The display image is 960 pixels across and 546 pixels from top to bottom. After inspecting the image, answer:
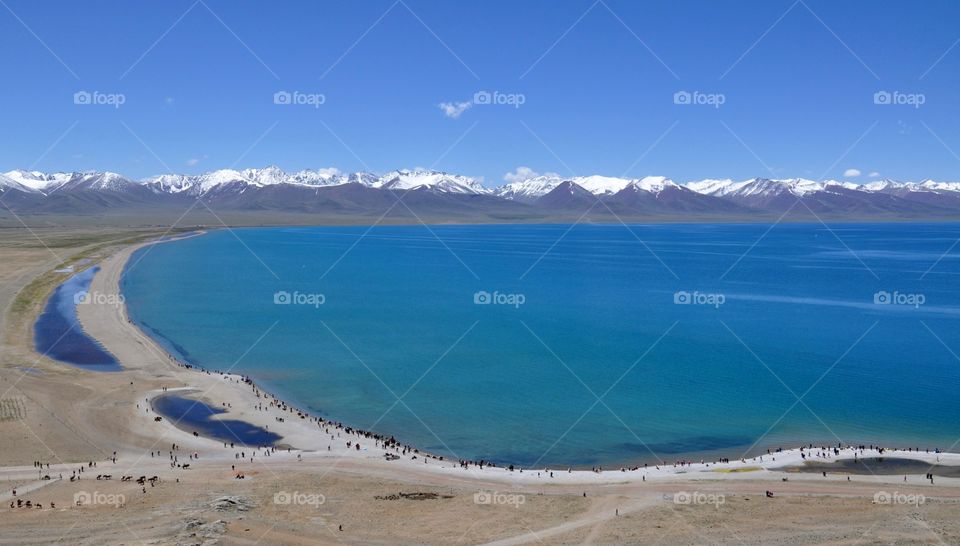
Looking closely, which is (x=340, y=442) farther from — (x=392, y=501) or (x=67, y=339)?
(x=67, y=339)

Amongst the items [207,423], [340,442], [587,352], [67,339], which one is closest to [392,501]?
[340,442]

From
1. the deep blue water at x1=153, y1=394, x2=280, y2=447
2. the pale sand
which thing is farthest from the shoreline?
the deep blue water at x1=153, y1=394, x2=280, y2=447

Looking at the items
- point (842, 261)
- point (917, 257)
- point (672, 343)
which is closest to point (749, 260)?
point (842, 261)

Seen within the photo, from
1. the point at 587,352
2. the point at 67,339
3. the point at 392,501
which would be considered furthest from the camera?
the point at 67,339

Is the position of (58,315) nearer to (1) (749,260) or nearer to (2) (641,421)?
(2) (641,421)

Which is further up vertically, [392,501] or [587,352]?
[587,352]

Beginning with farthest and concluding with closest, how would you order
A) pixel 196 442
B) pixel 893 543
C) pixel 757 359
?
pixel 757 359
pixel 196 442
pixel 893 543

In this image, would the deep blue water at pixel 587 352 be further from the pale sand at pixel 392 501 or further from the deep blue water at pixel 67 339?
the deep blue water at pixel 67 339
